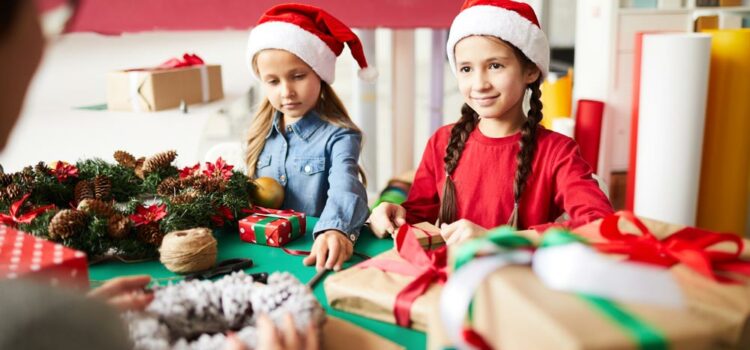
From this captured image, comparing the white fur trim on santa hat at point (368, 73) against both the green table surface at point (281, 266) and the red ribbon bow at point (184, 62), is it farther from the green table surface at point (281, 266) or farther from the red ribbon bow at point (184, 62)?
the red ribbon bow at point (184, 62)

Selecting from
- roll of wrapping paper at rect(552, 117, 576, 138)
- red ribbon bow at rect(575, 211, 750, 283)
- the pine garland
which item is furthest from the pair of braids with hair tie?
roll of wrapping paper at rect(552, 117, 576, 138)

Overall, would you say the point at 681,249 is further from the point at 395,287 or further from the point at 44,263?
the point at 44,263

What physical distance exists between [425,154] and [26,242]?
92 cm

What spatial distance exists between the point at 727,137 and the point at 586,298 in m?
2.53

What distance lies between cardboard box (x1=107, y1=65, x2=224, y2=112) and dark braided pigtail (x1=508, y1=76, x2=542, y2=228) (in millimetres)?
1385

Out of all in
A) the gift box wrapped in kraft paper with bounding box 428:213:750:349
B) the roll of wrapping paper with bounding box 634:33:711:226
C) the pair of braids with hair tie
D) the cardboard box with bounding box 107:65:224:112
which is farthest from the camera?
the roll of wrapping paper with bounding box 634:33:711:226

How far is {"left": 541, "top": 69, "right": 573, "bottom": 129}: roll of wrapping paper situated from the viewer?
3.03 metres

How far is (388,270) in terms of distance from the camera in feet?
2.80

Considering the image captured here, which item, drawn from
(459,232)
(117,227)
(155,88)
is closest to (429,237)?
(459,232)

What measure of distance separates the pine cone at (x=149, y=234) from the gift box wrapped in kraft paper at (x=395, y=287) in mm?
355

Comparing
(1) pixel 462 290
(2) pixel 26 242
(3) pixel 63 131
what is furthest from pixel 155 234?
(3) pixel 63 131

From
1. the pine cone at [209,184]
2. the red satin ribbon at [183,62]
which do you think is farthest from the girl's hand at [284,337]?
the red satin ribbon at [183,62]

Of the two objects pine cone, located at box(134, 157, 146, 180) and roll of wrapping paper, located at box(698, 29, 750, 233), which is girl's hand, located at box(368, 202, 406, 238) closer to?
pine cone, located at box(134, 157, 146, 180)

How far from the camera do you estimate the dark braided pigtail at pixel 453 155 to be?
4.59 ft
